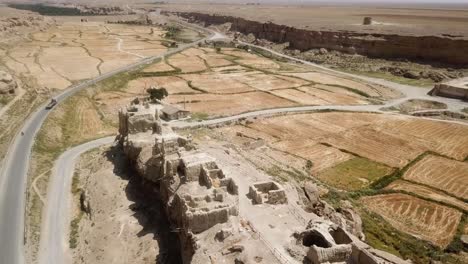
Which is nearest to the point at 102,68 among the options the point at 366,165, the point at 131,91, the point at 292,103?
the point at 131,91

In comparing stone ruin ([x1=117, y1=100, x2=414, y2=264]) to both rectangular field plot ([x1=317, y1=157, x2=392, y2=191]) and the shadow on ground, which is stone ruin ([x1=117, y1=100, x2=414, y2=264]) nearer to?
the shadow on ground

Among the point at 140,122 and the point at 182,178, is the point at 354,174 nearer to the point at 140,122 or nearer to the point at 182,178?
the point at 182,178

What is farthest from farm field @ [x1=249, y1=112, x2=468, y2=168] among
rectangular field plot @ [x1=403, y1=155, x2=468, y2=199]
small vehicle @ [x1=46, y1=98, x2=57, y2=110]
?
small vehicle @ [x1=46, y1=98, x2=57, y2=110]

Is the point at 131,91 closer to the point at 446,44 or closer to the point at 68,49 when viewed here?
the point at 68,49

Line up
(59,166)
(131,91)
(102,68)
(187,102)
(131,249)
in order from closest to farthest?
1. (131,249)
2. (59,166)
3. (187,102)
4. (131,91)
5. (102,68)

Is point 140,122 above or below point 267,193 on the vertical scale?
above

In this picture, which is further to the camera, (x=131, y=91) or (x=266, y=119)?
(x=131, y=91)

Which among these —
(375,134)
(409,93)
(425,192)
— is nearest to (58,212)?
(425,192)
